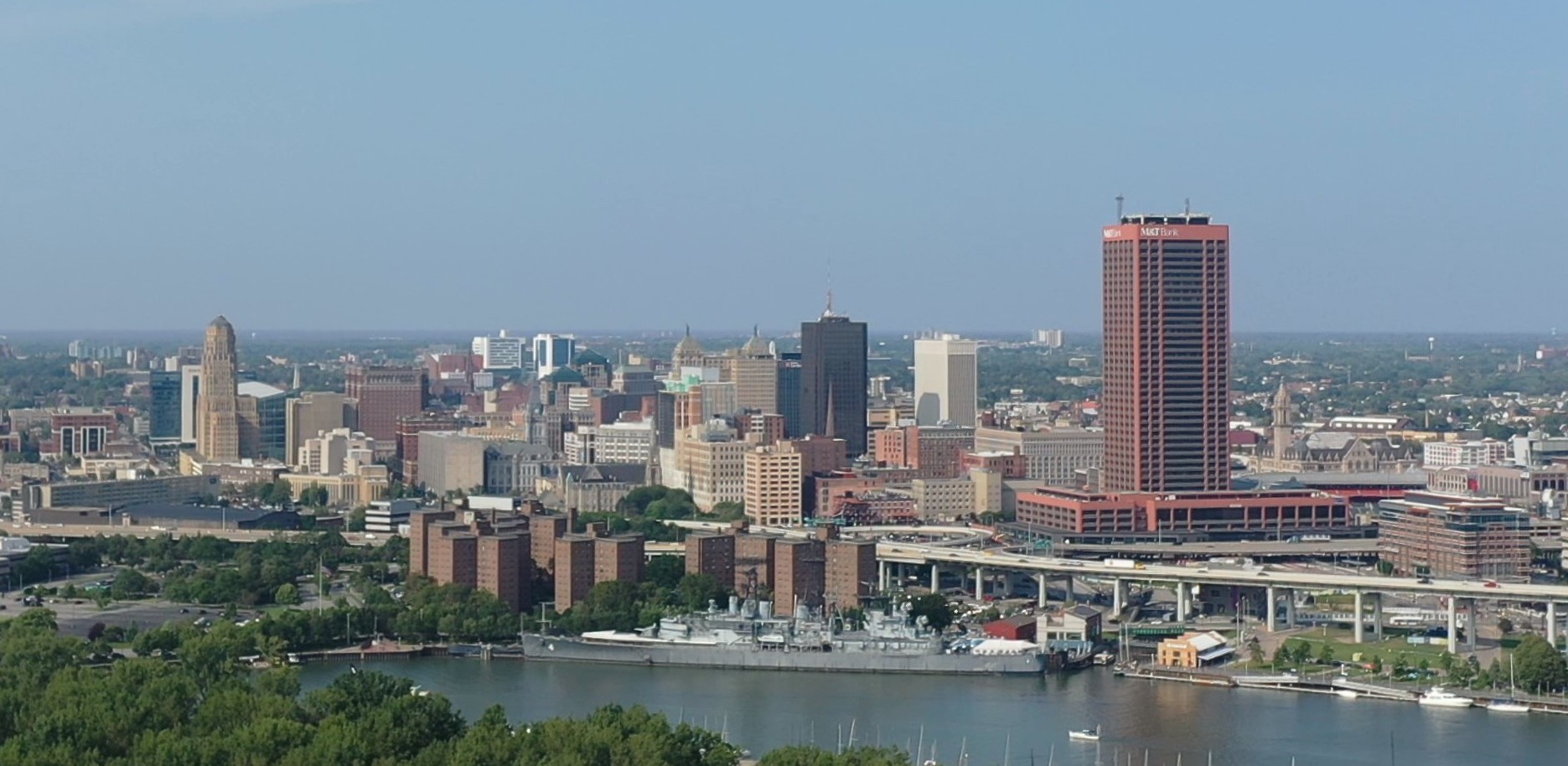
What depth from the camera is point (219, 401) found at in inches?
2191

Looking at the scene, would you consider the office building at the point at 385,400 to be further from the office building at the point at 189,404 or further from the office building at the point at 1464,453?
the office building at the point at 1464,453

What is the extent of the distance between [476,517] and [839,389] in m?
19.5

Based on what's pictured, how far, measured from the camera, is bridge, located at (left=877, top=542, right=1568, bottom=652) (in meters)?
29.9

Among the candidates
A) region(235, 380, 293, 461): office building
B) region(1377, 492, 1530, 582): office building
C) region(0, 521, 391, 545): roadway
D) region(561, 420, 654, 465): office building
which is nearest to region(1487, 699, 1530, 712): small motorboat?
region(1377, 492, 1530, 582): office building

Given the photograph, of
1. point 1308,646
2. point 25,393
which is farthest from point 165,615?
point 25,393

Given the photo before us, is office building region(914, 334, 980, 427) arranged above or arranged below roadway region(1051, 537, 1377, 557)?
above

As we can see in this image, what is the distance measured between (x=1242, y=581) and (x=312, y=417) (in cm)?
2902

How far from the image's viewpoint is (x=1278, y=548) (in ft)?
124

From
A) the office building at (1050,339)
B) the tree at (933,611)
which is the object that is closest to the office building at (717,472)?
the tree at (933,611)

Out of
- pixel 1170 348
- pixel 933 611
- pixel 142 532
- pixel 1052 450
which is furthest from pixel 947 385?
pixel 933 611

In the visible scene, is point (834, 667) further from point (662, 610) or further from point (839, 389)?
point (839, 389)

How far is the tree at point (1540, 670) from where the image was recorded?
25.7 metres

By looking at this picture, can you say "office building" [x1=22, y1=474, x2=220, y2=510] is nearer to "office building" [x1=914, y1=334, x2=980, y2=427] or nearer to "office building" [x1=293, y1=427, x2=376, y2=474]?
"office building" [x1=293, y1=427, x2=376, y2=474]

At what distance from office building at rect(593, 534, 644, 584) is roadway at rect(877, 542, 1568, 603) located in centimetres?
466
